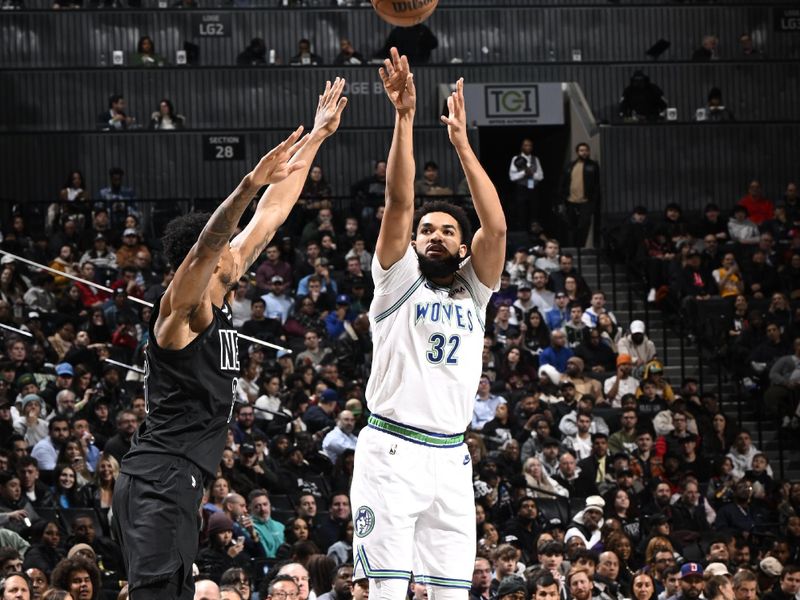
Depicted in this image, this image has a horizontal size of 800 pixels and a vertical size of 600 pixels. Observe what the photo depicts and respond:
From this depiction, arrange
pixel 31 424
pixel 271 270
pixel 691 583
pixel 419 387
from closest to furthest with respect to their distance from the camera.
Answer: pixel 419 387 < pixel 691 583 < pixel 31 424 < pixel 271 270

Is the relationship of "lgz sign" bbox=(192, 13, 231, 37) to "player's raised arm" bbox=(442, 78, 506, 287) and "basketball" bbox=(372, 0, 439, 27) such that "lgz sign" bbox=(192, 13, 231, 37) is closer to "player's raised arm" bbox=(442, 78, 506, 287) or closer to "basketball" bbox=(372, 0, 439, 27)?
"basketball" bbox=(372, 0, 439, 27)

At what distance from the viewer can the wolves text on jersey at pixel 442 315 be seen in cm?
763

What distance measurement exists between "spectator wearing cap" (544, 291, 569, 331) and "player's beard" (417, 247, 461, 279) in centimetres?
1333

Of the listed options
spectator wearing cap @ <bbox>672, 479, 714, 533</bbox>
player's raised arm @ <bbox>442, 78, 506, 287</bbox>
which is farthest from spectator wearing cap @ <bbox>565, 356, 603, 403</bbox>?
player's raised arm @ <bbox>442, 78, 506, 287</bbox>

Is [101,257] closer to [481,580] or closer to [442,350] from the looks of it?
[481,580]

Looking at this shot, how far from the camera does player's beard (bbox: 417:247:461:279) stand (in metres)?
7.76

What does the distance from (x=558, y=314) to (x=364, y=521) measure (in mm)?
13965

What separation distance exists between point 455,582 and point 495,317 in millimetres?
13353

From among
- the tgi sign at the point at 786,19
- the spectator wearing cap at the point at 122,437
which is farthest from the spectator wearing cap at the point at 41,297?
the tgi sign at the point at 786,19

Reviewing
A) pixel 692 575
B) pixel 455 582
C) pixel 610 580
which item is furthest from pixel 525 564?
pixel 455 582

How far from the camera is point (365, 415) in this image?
17656 mm

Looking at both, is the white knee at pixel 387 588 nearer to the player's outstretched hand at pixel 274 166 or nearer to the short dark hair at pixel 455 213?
the short dark hair at pixel 455 213

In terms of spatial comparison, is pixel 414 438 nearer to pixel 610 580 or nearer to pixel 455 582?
pixel 455 582

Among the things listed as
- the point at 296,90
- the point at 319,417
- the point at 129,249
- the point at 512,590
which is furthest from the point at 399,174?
the point at 296,90
